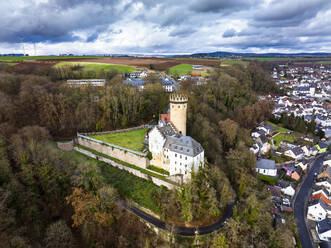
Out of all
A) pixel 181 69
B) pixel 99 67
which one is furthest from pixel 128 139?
pixel 181 69

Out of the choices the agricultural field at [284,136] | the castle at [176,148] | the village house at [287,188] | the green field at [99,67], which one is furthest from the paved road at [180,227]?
the green field at [99,67]

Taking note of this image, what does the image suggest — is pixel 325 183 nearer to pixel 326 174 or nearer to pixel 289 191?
pixel 326 174

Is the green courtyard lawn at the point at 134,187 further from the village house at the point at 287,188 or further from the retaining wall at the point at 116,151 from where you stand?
the village house at the point at 287,188

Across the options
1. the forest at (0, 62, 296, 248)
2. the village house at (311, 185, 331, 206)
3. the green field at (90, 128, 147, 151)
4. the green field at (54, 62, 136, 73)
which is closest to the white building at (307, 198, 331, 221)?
the village house at (311, 185, 331, 206)

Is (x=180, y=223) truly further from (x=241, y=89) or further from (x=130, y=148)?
(x=241, y=89)

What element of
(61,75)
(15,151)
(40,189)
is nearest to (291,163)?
(40,189)
